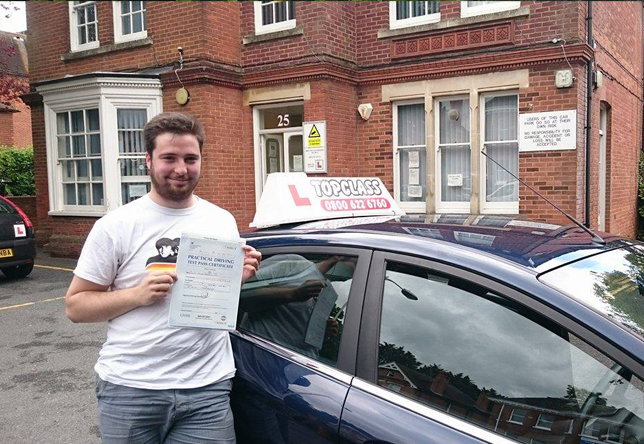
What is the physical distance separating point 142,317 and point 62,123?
11080 mm

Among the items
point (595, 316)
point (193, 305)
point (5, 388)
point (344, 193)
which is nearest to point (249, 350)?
point (193, 305)

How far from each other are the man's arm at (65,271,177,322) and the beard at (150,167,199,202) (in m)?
0.30

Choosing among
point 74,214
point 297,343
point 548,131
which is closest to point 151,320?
point 297,343

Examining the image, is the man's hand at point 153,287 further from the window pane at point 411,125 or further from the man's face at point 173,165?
the window pane at point 411,125

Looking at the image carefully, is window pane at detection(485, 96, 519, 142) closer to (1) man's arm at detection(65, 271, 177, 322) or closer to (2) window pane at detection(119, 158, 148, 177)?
(2) window pane at detection(119, 158, 148, 177)

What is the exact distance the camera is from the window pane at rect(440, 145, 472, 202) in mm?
9805

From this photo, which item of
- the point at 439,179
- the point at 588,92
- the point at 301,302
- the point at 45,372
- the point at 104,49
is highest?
the point at 104,49

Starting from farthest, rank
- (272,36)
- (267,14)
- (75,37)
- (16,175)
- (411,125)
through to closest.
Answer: (16,175) → (75,37) → (267,14) → (272,36) → (411,125)

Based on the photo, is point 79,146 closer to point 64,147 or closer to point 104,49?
point 64,147

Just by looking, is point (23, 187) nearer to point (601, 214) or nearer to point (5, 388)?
point (5, 388)

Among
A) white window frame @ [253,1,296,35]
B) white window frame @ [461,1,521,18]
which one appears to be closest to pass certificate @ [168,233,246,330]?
white window frame @ [461,1,521,18]

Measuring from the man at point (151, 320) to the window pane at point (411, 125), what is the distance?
8.28 metres

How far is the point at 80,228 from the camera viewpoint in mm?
11742

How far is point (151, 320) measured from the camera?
7.07 feet
